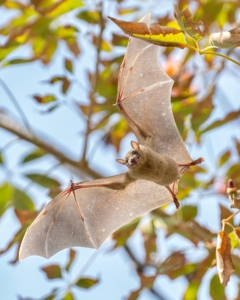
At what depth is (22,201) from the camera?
8.93ft

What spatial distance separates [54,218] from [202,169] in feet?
4.88

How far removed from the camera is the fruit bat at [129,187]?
5.41ft

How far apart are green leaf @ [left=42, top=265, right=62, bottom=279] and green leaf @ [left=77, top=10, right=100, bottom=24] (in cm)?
129

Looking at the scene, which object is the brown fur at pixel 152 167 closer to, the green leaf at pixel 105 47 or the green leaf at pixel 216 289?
the green leaf at pixel 216 289

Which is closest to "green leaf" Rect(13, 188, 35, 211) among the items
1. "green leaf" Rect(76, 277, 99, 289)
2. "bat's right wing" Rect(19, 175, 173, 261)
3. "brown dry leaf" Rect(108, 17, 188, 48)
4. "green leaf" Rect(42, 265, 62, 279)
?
"green leaf" Rect(42, 265, 62, 279)

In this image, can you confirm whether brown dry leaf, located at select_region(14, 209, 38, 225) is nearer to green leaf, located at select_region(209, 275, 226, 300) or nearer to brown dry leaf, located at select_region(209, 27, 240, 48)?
green leaf, located at select_region(209, 275, 226, 300)

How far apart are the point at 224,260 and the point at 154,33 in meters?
0.67

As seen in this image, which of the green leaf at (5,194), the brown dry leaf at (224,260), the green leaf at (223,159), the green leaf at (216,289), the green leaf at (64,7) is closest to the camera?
the brown dry leaf at (224,260)

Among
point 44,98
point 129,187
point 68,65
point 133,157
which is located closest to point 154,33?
point 133,157

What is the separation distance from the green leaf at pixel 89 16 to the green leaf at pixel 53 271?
1295mm

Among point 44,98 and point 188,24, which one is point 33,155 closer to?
point 44,98

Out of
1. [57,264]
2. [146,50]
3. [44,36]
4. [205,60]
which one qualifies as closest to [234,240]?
[146,50]

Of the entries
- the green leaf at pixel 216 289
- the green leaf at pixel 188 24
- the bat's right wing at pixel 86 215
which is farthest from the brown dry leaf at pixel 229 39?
the green leaf at pixel 216 289

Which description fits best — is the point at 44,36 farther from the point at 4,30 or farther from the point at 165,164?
the point at 165,164
